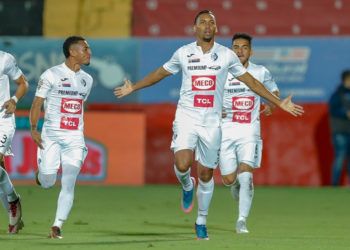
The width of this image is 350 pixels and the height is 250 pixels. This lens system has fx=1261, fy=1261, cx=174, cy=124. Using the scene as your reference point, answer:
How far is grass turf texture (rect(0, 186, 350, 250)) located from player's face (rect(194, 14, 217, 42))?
204 centimetres

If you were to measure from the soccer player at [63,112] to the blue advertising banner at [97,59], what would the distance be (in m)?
10.2

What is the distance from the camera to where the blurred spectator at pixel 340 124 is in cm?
2292

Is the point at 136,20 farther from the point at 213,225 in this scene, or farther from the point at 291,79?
the point at 213,225

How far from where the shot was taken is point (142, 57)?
23.5 m

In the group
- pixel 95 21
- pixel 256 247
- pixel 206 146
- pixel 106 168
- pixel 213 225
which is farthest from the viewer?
pixel 95 21

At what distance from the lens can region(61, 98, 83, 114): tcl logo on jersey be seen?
12977mm

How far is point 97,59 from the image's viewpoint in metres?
23.4

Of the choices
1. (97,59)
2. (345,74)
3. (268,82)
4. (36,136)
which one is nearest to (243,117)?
(268,82)

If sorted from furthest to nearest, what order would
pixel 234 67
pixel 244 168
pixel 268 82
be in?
pixel 268 82 → pixel 244 168 → pixel 234 67

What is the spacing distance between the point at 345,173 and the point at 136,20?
17.0 ft

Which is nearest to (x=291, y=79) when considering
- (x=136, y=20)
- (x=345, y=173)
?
(x=345, y=173)

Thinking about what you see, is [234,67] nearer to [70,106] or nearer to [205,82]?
[205,82]

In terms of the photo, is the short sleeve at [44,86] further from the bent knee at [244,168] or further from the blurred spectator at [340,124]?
the blurred spectator at [340,124]

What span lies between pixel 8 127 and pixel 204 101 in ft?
7.22
